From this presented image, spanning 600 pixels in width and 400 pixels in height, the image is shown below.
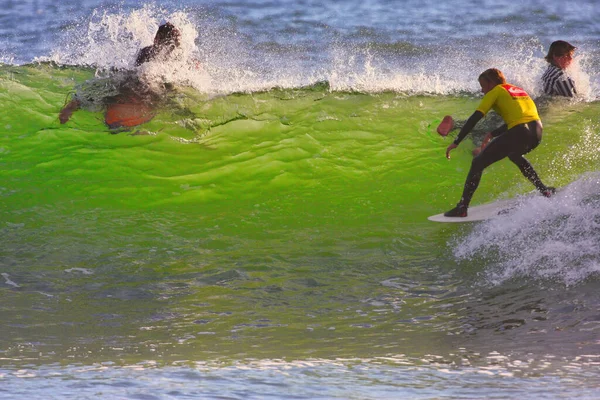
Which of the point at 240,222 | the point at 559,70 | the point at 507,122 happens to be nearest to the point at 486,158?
the point at 507,122

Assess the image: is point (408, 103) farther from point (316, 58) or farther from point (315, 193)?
point (316, 58)

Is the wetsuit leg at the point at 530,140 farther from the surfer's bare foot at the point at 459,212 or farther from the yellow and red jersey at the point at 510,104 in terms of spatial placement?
the surfer's bare foot at the point at 459,212

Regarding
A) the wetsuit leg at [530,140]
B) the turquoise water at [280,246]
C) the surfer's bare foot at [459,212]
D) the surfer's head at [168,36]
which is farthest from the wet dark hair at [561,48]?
the surfer's head at [168,36]

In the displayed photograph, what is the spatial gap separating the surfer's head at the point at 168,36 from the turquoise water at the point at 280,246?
0.66 m

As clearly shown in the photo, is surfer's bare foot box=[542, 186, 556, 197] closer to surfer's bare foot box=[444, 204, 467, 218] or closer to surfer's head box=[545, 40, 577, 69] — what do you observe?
surfer's bare foot box=[444, 204, 467, 218]

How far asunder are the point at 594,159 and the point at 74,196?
19.3 feet

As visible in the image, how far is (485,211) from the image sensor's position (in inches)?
311

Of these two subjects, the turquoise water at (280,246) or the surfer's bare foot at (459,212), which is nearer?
the turquoise water at (280,246)

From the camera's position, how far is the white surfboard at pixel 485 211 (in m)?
7.73

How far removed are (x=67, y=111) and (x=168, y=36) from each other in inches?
52.7

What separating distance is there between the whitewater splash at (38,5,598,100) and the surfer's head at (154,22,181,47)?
1.32 ft

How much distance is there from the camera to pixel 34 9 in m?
22.4

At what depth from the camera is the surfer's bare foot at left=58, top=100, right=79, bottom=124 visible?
892cm

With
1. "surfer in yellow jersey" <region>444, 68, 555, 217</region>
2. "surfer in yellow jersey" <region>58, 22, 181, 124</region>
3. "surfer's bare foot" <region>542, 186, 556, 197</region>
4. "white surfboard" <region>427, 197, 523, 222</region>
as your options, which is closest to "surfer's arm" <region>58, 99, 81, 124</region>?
"surfer in yellow jersey" <region>58, 22, 181, 124</region>
